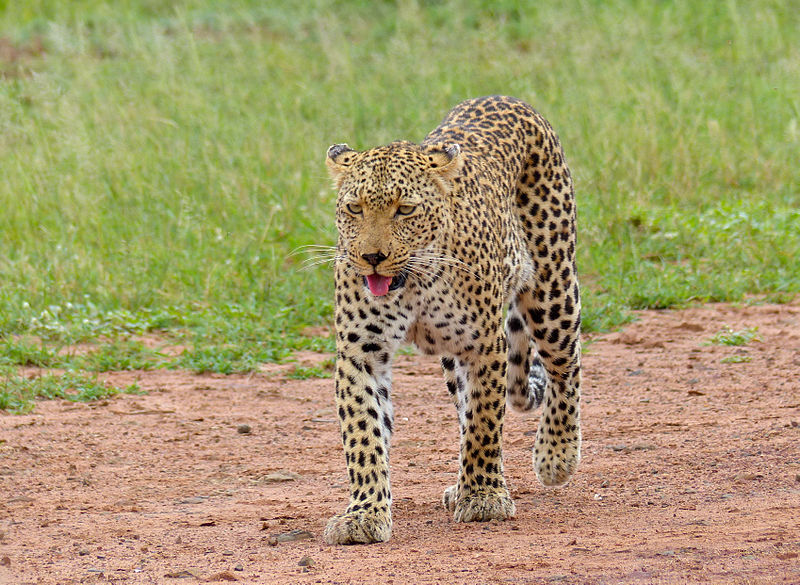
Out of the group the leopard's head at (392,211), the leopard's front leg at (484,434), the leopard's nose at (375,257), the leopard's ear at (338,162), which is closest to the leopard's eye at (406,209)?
the leopard's head at (392,211)

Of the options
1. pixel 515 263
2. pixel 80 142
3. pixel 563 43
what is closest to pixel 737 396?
pixel 515 263

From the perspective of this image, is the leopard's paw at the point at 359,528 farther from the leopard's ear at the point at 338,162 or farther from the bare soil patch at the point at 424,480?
the leopard's ear at the point at 338,162

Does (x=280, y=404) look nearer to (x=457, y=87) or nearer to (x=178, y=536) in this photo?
(x=178, y=536)

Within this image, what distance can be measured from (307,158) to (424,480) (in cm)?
560

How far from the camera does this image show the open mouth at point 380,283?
4.96m

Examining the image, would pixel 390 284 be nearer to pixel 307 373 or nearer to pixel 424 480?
pixel 424 480

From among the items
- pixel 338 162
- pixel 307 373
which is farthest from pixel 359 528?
pixel 307 373

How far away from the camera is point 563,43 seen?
1457 centimetres

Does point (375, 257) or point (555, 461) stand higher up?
point (375, 257)

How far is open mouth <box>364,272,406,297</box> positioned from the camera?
4.96 meters

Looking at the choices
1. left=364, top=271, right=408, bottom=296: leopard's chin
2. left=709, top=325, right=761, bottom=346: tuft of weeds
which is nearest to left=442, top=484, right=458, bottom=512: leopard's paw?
left=364, top=271, right=408, bottom=296: leopard's chin

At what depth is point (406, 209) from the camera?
508cm

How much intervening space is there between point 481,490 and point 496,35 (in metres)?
10.0

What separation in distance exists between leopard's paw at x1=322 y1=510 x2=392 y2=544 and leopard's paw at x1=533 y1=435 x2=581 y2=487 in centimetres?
119
